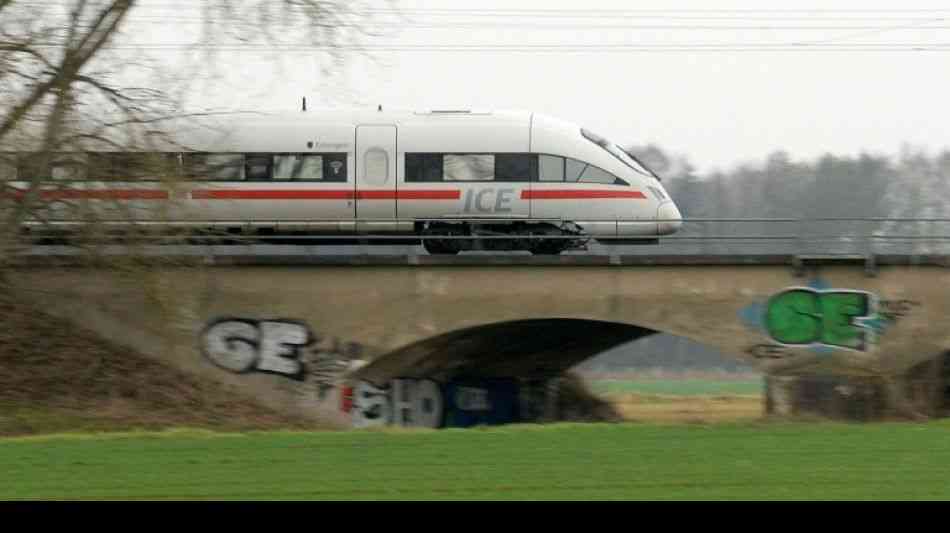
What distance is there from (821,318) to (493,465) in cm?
1431

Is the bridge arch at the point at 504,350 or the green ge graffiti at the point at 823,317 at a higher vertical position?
the green ge graffiti at the point at 823,317

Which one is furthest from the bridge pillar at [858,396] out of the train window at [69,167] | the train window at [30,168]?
the train window at [30,168]

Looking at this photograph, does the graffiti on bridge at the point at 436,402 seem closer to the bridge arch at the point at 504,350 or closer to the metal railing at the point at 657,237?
the bridge arch at the point at 504,350

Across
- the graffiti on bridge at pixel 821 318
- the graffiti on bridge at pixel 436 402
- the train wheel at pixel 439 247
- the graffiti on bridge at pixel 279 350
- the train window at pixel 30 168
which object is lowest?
the graffiti on bridge at pixel 436 402

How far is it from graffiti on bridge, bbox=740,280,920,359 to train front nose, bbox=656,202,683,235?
2411 mm

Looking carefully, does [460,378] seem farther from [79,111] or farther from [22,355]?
[79,111]

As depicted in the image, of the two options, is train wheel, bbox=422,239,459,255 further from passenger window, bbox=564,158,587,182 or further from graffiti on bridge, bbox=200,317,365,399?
passenger window, bbox=564,158,587,182

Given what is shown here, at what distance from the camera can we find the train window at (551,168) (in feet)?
97.0

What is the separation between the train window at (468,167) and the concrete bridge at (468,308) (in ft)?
6.01

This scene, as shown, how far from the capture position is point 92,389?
26859 mm

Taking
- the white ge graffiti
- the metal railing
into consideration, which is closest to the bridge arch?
the white ge graffiti

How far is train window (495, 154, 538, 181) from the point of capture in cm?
2958

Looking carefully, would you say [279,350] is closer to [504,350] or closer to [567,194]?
[567,194]
